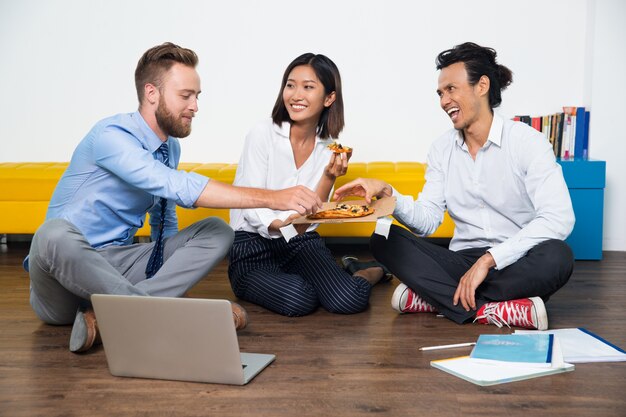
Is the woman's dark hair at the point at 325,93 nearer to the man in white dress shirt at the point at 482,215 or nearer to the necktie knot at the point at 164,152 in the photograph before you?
the man in white dress shirt at the point at 482,215

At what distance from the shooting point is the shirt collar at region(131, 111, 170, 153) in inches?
114

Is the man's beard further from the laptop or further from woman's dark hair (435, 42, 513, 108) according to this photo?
woman's dark hair (435, 42, 513, 108)

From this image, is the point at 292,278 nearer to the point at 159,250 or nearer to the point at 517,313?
the point at 159,250

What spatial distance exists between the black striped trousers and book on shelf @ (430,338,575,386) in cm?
78

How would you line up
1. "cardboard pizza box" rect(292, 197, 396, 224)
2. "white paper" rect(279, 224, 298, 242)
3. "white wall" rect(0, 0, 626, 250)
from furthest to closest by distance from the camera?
"white wall" rect(0, 0, 626, 250) → "white paper" rect(279, 224, 298, 242) → "cardboard pizza box" rect(292, 197, 396, 224)

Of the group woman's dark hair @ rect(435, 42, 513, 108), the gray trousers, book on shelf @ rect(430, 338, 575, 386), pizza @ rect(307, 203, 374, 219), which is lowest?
book on shelf @ rect(430, 338, 575, 386)

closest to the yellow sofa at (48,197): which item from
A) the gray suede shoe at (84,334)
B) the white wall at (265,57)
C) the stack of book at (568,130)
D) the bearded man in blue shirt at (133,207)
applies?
the white wall at (265,57)

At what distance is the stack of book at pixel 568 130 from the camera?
4.69 metres

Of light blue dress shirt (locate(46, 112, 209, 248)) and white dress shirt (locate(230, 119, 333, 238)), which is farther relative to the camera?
white dress shirt (locate(230, 119, 333, 238))

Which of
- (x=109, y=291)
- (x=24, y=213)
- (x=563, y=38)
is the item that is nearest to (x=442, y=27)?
(x=563, y=38)

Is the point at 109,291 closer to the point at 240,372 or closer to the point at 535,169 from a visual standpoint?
the point at 240,372

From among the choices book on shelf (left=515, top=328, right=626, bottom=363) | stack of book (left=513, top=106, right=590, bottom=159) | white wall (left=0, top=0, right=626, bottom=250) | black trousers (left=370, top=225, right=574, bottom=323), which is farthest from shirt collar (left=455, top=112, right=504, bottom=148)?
white wall (left=0, top=0, right=626, bottom=250)

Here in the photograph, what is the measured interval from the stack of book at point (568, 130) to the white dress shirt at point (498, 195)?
1649mm

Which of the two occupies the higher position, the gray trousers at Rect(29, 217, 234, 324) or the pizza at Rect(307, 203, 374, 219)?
the pizza at Rect(307, 203, 374, 219)
